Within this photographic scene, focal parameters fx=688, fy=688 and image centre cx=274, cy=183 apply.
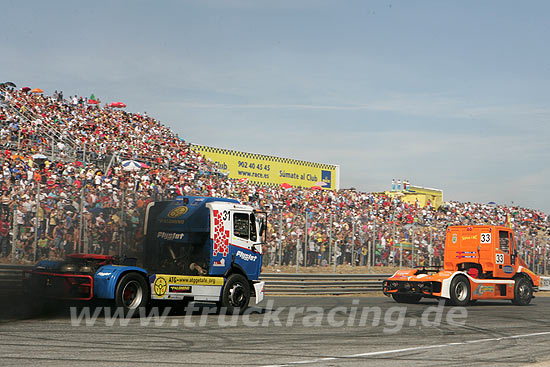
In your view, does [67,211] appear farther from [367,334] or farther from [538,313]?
[538,313]

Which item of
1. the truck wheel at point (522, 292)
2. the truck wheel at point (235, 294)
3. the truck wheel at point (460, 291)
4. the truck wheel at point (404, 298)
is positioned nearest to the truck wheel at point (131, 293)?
the truck wheel at point (235, 294)

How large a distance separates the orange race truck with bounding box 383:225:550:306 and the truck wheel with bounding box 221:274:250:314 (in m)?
5.82

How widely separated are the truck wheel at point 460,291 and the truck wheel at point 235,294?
6.58m

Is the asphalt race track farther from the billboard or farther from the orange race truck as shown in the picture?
the billboard

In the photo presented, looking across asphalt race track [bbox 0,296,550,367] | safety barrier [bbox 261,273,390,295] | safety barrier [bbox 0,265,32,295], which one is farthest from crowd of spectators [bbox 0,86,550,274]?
asphalt race track [bbox 0,296,550,367]

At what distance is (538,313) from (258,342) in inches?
389

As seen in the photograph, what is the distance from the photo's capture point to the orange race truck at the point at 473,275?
18.7 meters

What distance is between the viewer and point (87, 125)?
3192 centimetres

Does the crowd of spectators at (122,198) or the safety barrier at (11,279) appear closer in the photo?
the safety barrier at (11,279)

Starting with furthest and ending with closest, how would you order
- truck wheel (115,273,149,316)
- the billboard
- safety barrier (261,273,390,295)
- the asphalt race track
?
1. the billboard
2. safety barrier (261,273,390,295)
3. truck wheel (115,273,149,316)
4. the asphalt race track

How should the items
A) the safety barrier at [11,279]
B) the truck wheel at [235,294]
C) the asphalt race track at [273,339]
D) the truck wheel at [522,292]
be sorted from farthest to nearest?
1. the truck wheel at [522,292]
2. the truck wheel at [235,294]
3. the safety barrier at [11,279]
4. the asphalt race track at [273,339]

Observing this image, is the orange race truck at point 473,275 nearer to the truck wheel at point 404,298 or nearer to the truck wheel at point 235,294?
the truck wheel at point 404,298

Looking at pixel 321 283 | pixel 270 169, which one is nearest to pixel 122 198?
pixel 321 283

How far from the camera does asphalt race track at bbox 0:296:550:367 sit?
824cm
